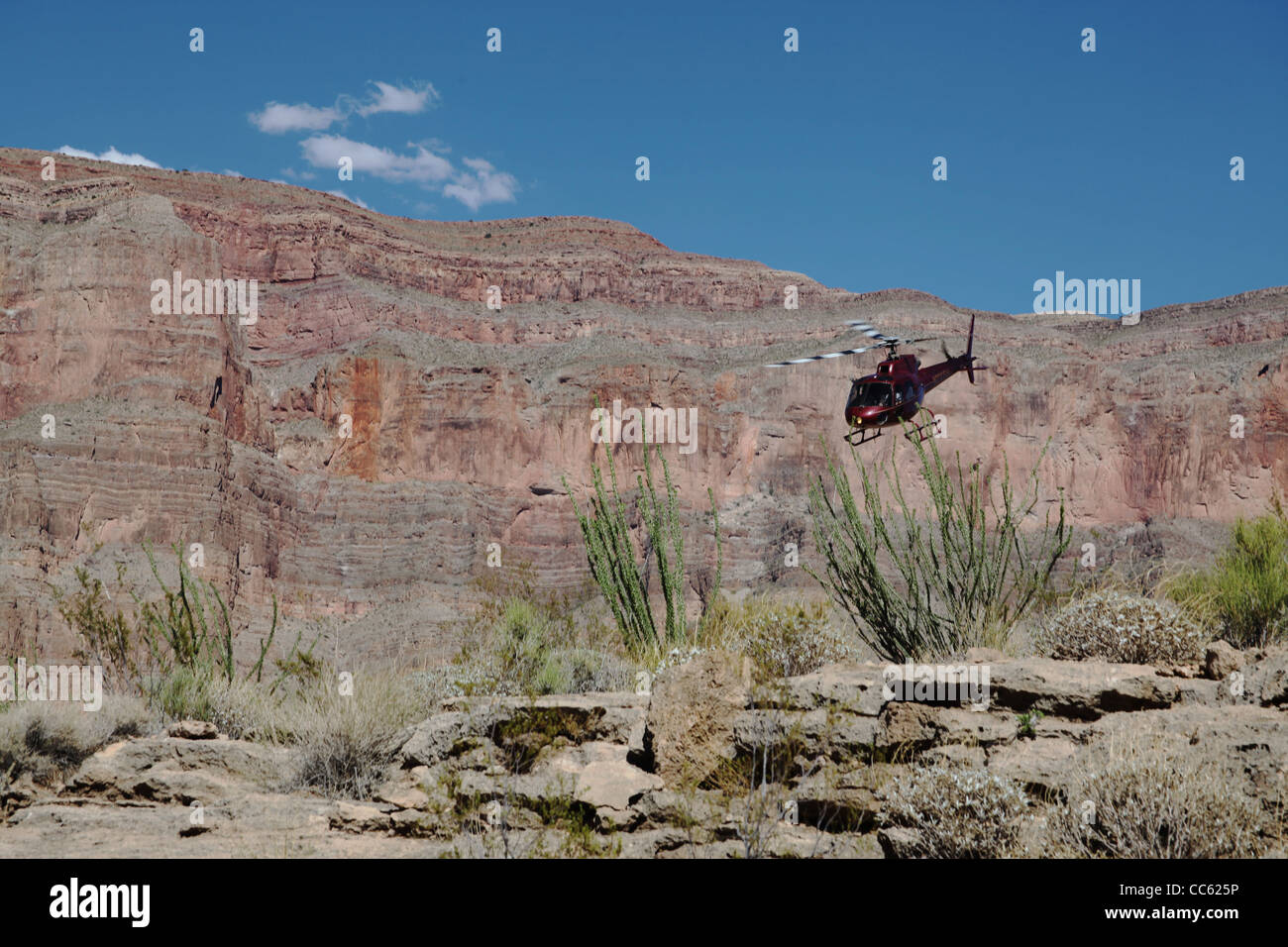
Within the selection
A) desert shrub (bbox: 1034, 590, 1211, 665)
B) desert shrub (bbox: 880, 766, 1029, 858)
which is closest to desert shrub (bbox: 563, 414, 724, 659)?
desert shrub (bbox: 1034, 590, 1211, 665)

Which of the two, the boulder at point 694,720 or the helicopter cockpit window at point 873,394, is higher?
the helicopter cockpit window at point 873,394

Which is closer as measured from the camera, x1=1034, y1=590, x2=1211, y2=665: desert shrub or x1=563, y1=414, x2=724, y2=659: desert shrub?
x1=1034, y1=590, x2=1211, y2=665: desert shrub

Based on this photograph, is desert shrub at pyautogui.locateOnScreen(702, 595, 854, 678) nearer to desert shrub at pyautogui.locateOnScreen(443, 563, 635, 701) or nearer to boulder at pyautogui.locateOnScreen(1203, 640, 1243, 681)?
desert shrub at pyautogui.locateOnScreen(443, 563, 635, 701)

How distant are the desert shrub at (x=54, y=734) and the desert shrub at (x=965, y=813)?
7.40 metres

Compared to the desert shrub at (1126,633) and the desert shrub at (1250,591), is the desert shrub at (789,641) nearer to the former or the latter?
the desert shrub at (1126,633)

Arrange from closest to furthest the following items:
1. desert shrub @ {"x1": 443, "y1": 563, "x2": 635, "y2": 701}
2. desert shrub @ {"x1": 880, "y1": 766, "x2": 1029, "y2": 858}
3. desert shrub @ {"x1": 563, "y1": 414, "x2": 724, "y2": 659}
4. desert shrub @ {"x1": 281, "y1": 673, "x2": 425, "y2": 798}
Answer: desert shrub @ {"x1": 880, "y1": 766, "x2": 1029, "y2": 858}
desert shrub @ {"x1": 281, "y1": 673, "x2": 425, "y2": 798}
desert shrub @ {"x1": 443, "y1": 563, "x2": 635, "y2": 701}
desert shrub @ {"x1": 563, "y1": 414, "x2": 724, "y2": 659}

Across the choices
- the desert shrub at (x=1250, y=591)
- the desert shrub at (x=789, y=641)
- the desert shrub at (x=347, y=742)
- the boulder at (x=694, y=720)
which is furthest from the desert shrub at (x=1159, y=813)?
the desert shrub at (x=1250, y=591)

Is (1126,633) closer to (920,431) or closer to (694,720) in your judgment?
(694,720)

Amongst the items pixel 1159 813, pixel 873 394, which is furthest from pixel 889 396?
pixel 1159 813

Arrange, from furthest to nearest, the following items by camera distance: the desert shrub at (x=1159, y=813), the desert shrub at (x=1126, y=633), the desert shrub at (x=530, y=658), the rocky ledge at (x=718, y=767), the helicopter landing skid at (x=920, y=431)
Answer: the helicopter landing skid at (x=920, y=431) → the desert shrub at (x=530, y=658) → the desert shrub at (x=1126, y=633) → the rocky ledge at (x=718, y=767) → the desert shrub at (x=1159, y=813)

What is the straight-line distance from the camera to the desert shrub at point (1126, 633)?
9477mm

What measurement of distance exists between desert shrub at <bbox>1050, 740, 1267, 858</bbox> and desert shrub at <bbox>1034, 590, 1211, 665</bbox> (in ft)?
9.76

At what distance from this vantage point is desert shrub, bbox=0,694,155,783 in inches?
367
